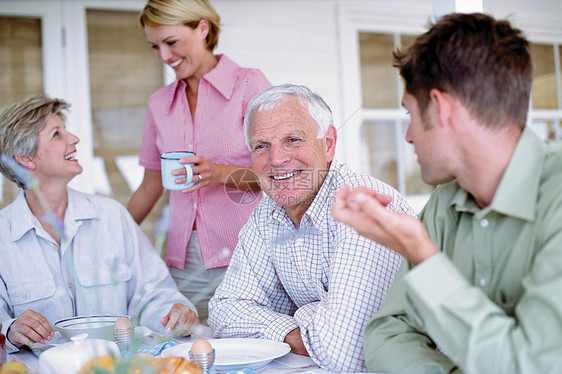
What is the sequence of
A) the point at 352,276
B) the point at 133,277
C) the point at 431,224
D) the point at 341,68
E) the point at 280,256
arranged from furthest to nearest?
1. the point at 341,68
2. the point at 133,277
3. the point at 280,256
4. the point at 352,276
5. the point at 431,224

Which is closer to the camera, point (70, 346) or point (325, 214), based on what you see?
point (70, 346)

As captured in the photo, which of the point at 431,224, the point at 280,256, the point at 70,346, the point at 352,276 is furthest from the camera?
the point at 280,256

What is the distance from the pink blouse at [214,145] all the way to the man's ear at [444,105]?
4.19 feet

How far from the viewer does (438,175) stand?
107 centimetres

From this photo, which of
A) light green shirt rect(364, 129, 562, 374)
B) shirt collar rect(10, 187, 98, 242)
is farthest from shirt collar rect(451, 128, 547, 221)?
shirt collar rect(10, 187, 98, 242)

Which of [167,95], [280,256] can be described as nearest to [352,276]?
[280,256]

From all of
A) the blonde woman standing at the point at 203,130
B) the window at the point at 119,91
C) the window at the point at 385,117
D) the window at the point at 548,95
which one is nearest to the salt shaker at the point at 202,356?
the blonde woman standing at the point at 203,130

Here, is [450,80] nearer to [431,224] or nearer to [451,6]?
[431,224]

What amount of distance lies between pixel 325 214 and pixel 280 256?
0.62ft

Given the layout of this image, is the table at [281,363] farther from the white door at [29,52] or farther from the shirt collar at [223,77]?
the white door at [29,52]

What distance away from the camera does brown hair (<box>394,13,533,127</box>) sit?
992 millimetres

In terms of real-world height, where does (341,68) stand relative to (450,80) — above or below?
above

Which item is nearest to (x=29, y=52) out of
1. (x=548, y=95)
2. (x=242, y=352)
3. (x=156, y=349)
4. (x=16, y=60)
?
(x=16, y=60)

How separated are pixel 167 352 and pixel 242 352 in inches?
6.7
